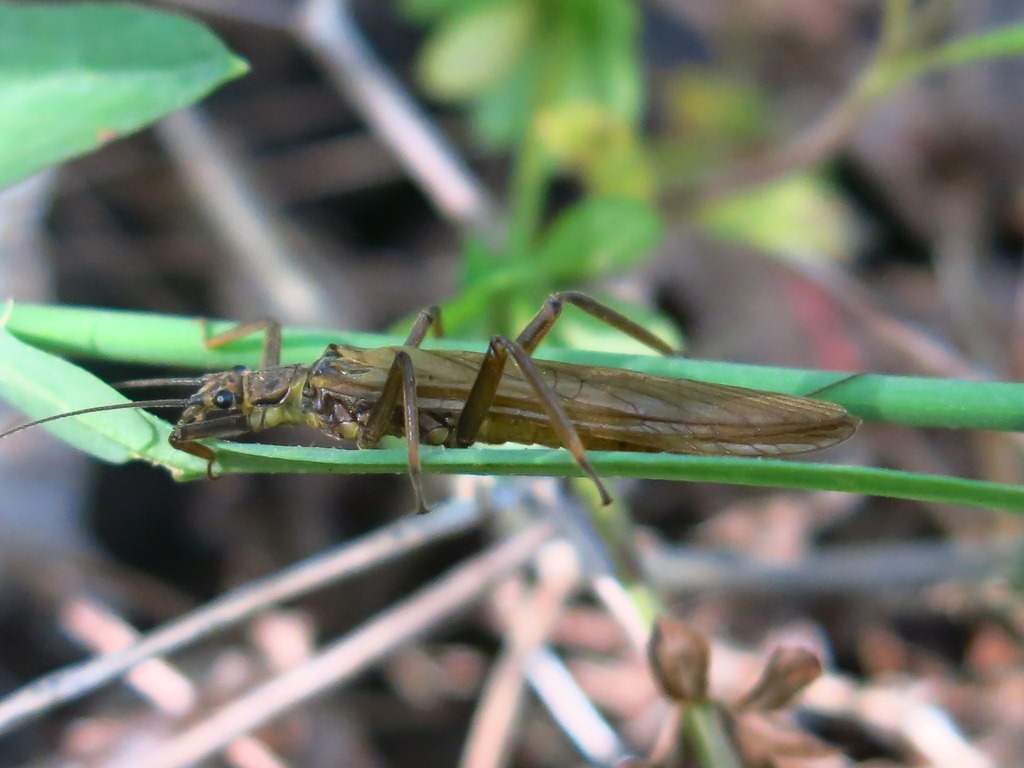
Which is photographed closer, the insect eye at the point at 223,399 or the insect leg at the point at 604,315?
the insect leg at the point at 604,315

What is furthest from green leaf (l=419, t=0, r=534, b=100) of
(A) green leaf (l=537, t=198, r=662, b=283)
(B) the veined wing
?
(B) the veined wing

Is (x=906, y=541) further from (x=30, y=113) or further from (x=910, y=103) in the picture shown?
(x=30, y=113)

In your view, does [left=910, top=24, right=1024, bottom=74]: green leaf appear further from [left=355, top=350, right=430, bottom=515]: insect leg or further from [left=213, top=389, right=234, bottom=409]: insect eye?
[left=213, top=389, right=234, bottom=409]: insect eye

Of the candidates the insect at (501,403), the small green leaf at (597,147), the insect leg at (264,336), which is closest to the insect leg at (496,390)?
the insect at (501,403)

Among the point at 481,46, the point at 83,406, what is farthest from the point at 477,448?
the point at 481,46

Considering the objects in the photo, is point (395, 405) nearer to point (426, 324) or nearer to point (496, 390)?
point (426, 324)

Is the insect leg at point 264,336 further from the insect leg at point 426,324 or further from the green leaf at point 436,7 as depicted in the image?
the green leaf at point 436,7
